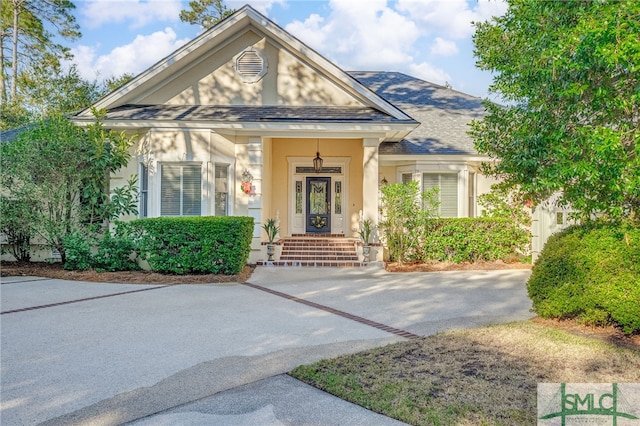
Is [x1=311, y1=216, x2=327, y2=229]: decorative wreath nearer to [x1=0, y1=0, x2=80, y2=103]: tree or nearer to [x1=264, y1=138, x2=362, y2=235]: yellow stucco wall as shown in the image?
[x1=264, y1=138, x2=362, y2=235]: yellow stucco wall

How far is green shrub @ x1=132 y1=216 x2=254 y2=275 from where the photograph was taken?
1049 cm

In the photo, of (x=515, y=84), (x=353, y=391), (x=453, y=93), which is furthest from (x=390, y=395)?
(x=453, y=93)

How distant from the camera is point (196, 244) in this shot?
1052 centimetres

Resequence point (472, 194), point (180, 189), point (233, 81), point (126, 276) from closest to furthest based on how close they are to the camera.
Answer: point (126, 276)
point (180, 189)
point (233, 81)
point (472, 194)

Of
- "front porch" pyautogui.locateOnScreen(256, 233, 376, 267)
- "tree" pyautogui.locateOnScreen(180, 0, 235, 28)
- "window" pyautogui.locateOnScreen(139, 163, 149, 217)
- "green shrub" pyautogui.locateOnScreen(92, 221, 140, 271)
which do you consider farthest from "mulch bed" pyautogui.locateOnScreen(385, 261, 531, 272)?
"tree" pyautogui.locateOnScreen(180, 0, 235, 28)

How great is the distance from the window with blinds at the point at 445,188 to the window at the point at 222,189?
6337 millimetres

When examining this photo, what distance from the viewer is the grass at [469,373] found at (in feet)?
11.5

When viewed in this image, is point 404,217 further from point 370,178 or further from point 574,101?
point 574,101

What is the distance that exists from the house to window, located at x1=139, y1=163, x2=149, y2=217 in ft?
0.09

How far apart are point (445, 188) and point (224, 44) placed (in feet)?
27.2

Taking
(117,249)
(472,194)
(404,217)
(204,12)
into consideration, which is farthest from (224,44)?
(204,12)

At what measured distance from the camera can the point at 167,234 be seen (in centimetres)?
1058

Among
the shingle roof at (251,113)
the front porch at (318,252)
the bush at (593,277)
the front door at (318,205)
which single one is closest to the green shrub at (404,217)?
the front porch at (318,252)

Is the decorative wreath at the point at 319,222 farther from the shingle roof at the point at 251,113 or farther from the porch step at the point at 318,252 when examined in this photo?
the shingle roof at the point at 251,113
